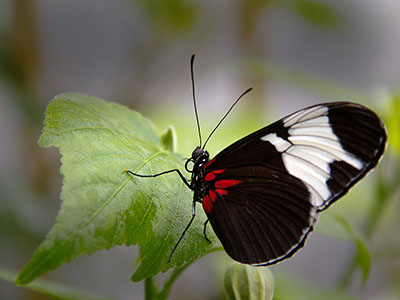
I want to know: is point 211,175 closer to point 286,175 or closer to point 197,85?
point 286,175

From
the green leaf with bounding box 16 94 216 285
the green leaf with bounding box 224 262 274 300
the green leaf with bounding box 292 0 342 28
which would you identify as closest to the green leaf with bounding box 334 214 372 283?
the green leaf with bounding box 224 262 274 300

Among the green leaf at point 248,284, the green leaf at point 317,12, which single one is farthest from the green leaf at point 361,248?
the green leaf at point 317,12

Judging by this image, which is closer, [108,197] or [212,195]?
[108,197]

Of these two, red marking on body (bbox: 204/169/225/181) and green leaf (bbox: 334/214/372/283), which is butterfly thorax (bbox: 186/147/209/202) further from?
green leaf (bbox: 334/214/372/283)

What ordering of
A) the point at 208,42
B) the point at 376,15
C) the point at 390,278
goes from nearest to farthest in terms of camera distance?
the point at 390,278
the point at 208,42
the point at 376,15

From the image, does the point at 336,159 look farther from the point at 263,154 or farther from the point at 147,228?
the point at 147,228

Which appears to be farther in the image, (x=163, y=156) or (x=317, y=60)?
(x=317, y=60)

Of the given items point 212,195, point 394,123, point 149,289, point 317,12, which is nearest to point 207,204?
point 212,195

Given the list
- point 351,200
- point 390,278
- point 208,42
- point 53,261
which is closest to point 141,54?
point 208,42
